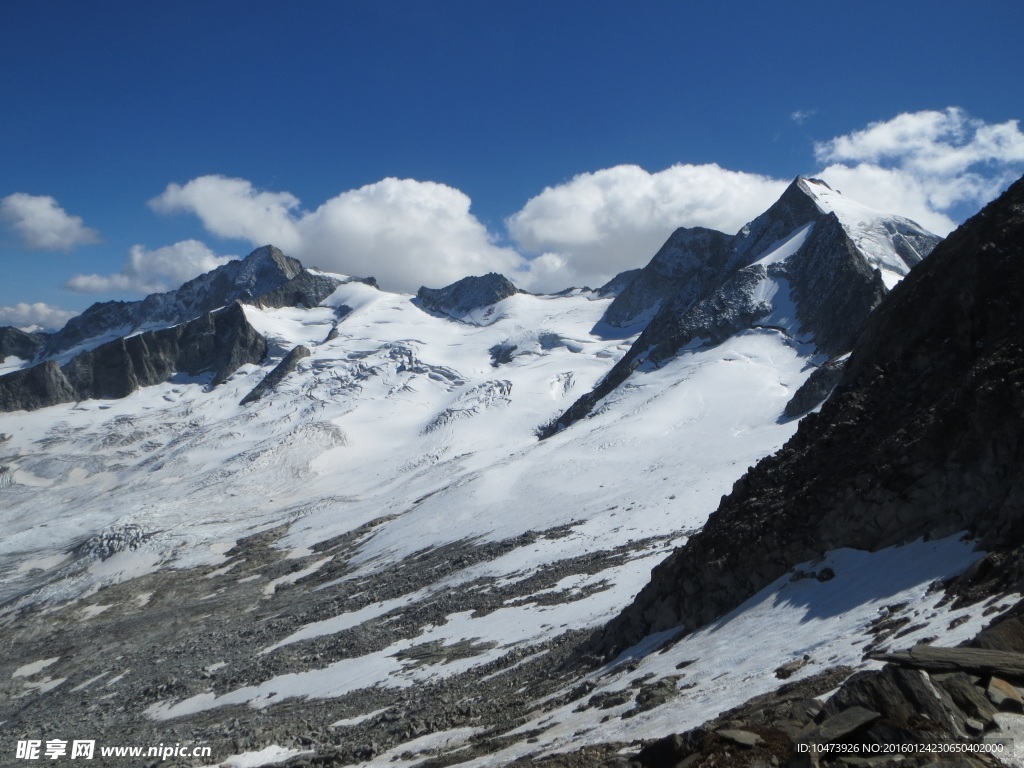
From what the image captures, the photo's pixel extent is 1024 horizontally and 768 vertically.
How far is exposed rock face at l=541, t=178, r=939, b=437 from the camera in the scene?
114 metres

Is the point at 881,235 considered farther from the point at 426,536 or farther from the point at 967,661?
the point at 967,661

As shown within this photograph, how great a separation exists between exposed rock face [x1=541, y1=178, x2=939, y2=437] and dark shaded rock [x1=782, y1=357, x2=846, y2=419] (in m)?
20.2

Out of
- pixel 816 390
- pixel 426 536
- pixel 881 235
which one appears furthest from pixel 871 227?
pixel 426 536

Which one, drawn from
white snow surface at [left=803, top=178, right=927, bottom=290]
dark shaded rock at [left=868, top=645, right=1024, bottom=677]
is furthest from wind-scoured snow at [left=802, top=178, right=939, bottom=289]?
dark shaded rock at [left=868, top=645, right=1024, bottom=677]

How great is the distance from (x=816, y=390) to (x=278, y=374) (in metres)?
132

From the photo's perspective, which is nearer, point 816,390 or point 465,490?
point 465,490

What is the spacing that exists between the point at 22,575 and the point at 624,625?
98.0 metres

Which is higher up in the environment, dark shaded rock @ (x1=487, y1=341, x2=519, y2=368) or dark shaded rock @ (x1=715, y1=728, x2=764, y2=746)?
dark shaded rock @ (x1=487, y1=341, x2=519, y2=368)

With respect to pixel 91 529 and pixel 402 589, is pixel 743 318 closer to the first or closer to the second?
pixel 402 589

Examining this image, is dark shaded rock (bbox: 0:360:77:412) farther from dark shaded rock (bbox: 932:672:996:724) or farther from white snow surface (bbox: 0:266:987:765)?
dark shaded rock (bbox: 932:672:996:724)

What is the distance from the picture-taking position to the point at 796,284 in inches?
5054

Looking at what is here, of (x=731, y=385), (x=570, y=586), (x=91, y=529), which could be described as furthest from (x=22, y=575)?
(x=731, y=385)

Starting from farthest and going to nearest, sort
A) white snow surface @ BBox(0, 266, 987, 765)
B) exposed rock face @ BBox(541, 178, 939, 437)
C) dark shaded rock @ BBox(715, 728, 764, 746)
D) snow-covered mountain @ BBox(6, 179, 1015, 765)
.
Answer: exposed rock face @ BBox(541, 178, 939, 437), snow-covered mountain @ BBox(6, 179, 1015, 765), white snow surface @ BBox(0, 266, 987, 765), dark shaded rock @ BBox(715, 728, 764, 746)

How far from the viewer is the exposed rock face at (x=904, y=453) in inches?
811
